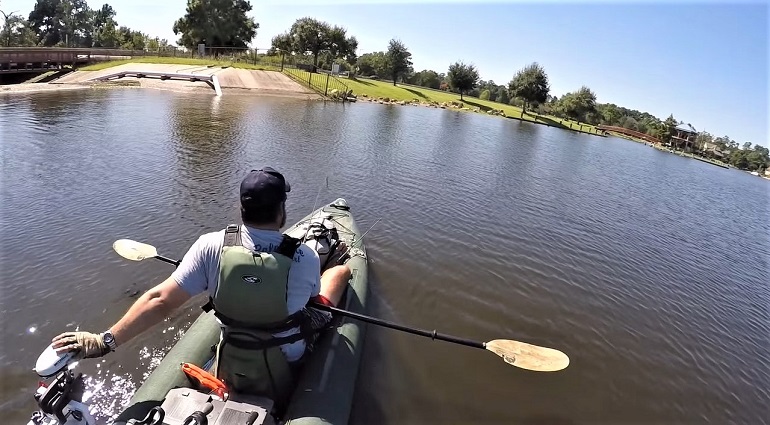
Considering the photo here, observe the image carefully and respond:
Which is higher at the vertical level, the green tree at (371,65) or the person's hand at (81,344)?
the green tree at (371,65)

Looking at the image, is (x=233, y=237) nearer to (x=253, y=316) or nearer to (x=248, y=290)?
(x=248, y=290)

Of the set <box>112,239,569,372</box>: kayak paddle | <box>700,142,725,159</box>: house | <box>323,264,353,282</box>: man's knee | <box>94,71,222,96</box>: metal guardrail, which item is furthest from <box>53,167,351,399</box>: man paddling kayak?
<box>700,142,725,159</box>: house

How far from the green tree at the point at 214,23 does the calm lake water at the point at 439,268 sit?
44.2 m

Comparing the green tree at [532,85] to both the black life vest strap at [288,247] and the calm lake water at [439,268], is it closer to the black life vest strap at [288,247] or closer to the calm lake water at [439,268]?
the calm lake water at [439,268]

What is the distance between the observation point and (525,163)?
24578 millimetres

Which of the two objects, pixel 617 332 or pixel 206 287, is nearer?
pixel 206 287

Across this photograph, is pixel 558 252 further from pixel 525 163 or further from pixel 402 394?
pixel 525 163

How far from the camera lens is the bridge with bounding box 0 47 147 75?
31.7 meters

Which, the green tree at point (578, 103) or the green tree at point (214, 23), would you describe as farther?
the green tree at point (578, 103)

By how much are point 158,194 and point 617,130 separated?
84557mm

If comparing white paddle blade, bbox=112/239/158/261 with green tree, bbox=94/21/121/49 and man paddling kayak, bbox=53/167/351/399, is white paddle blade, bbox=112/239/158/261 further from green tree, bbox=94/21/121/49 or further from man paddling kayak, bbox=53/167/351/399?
green tree, bbox=94/21/121/49

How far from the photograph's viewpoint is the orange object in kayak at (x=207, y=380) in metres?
3.80

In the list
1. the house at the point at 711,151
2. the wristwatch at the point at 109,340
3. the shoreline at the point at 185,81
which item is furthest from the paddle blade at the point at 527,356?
the house at the point at 711,151

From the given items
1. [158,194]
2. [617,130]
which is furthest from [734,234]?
[617,130]
